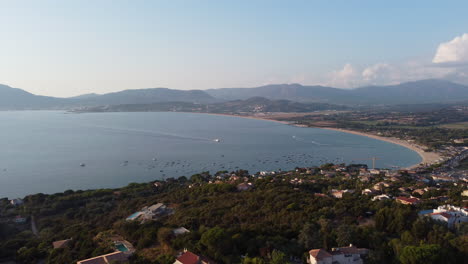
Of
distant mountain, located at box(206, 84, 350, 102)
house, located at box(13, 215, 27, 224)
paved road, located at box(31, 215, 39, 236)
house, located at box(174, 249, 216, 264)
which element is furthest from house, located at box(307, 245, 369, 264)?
distant mountain, located at box(206, 84, 350, 102)

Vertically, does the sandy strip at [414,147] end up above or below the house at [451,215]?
below

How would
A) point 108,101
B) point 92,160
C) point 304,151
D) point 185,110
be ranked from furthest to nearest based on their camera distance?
point 108,101
point 185,110
point 304,151
point 92,160

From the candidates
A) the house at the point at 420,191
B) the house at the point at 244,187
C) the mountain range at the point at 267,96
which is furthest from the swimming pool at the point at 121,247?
the mountain range at the point at 267,96

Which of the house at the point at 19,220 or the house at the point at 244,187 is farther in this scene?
the house at the point at 244,187

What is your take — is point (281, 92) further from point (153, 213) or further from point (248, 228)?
point (248, 228)

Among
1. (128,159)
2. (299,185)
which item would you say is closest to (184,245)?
(299,185)

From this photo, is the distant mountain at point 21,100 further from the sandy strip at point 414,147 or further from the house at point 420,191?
the house at point 420,191

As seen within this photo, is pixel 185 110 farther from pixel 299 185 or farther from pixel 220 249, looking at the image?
pixel 220 249
